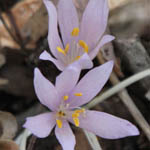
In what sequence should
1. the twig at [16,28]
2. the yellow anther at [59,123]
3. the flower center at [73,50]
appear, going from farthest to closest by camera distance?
the twig at [16,28] → the flower center at [73,50] → the yellow anther at [59,123]

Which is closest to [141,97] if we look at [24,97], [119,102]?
[119,102]

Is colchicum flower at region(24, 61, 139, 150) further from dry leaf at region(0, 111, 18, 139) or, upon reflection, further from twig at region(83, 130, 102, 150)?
dry leaf at region(0, 111, 18, 139)

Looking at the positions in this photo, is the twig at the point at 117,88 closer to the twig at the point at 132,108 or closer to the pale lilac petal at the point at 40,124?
the twig at the point at 132,108

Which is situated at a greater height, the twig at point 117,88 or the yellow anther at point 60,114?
the yellow anther at point 60,114

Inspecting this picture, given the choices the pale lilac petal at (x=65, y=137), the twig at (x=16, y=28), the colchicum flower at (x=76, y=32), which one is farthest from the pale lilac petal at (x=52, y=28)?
the twig at (x=16, y=28)

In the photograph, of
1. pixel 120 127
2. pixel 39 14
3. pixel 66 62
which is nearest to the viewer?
A: pixel 120 127

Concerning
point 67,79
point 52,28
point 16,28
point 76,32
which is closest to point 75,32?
point 76,32

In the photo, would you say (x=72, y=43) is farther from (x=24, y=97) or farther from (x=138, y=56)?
(x=24, y=97)
